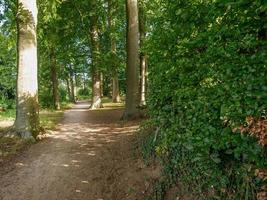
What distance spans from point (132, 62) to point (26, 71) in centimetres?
504

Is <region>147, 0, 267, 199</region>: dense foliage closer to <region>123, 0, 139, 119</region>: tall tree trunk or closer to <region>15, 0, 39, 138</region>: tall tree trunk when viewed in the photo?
<region>15, 0, 39, 138</region>: tall tree trunk

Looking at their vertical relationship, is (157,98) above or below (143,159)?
above

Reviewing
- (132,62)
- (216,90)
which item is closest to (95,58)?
(132,62)

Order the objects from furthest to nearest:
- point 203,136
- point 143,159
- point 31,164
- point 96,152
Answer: point 96,152 < point 31,164 < point 143,159 < point 203,136

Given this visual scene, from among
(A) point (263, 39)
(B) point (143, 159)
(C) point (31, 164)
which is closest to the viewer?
(A) point (263, 39)

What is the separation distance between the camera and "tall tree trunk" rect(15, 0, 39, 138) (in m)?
11.4

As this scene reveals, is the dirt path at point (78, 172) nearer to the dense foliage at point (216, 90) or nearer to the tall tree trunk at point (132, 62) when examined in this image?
the dense foliage at point (216, 90)

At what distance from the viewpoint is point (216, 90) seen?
420 cm

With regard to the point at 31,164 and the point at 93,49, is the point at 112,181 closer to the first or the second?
the point at 31,164

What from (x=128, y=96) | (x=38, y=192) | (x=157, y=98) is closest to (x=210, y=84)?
(x=157, y=98)

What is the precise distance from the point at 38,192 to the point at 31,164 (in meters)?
1.99

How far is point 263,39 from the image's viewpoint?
400cm

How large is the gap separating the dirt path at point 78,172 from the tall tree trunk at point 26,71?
1.18 metres

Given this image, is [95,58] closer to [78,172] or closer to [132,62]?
[132,62]
